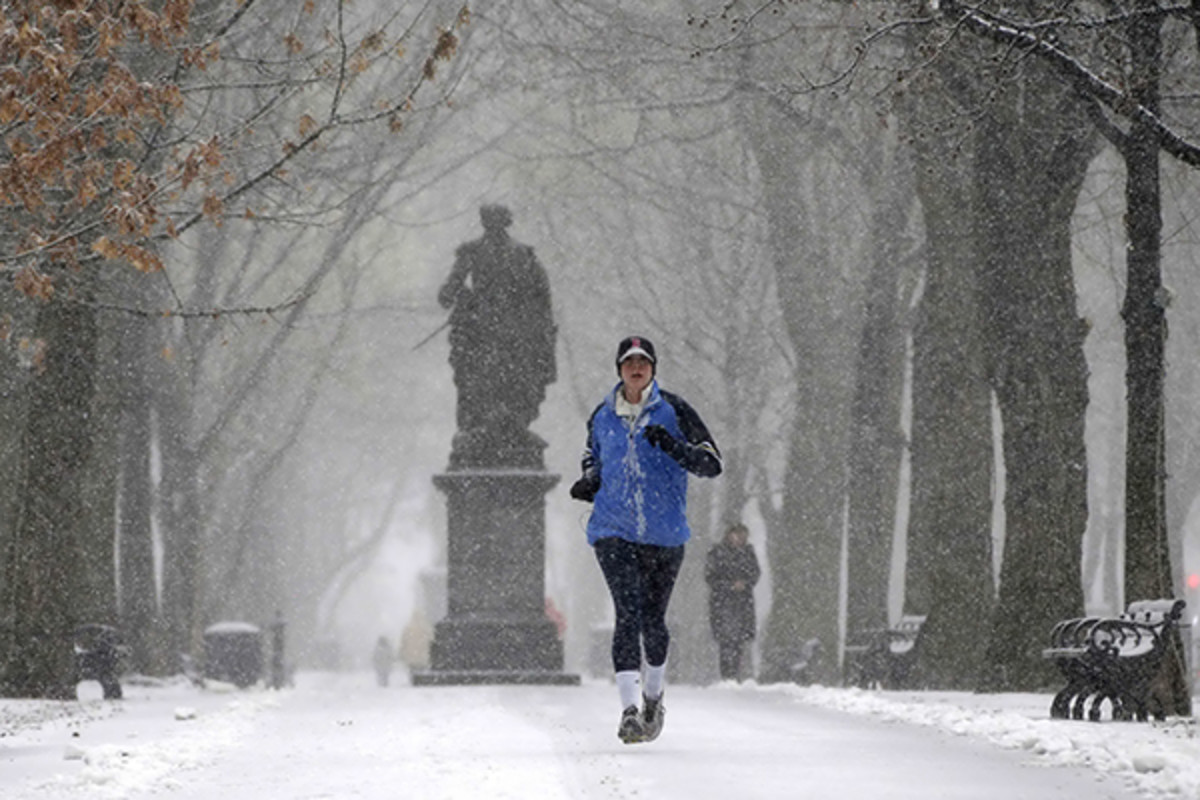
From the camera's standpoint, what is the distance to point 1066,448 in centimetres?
1792

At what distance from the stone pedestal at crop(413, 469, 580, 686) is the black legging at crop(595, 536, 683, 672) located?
34.8ft

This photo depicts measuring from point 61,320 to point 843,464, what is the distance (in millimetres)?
13179

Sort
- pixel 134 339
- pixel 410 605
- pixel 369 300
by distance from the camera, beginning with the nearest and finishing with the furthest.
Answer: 1. pixel 134 339
2. pixel 369 300
3. pixel 410 605

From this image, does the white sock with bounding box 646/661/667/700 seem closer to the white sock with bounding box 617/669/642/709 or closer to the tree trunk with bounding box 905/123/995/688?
the white sock with bounding box 617/669/642/709

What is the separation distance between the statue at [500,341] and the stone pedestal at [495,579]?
57cm

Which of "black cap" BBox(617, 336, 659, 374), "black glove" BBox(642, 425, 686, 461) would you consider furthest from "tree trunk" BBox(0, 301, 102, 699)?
"black glove" BBox(642, 425, 686, 461)

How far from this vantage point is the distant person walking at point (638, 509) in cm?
1072

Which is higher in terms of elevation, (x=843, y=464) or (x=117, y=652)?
(x=843, y=464)

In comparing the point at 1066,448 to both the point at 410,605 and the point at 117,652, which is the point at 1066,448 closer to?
the point at 117,652

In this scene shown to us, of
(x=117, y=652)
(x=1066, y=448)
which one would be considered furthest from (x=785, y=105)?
(x=117, y=652)

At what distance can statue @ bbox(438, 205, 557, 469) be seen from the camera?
22.5 metres

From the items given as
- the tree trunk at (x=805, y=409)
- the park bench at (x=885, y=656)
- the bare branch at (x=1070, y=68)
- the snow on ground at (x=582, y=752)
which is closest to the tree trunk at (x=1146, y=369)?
the bare branch at (x=1070, y=68)

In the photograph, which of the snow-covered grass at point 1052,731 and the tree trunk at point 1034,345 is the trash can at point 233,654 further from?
the tree trunk at point 1034,345

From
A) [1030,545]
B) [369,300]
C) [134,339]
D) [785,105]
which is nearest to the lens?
[1030,545]
